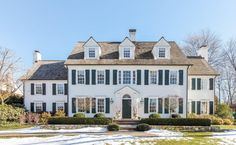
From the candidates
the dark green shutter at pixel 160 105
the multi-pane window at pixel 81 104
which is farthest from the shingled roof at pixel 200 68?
the multi-pane window at pixel 81 104

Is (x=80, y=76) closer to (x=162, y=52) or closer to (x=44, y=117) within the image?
(x=44, y=117)

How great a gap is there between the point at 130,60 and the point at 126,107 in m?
4.77

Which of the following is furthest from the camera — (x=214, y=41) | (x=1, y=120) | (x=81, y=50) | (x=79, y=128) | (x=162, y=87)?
(x=214, y=41)

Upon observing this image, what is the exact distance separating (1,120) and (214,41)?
3493cm

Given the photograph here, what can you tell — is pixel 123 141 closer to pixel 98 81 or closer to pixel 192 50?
pixel 98 81

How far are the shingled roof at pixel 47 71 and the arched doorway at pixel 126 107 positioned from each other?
7432mm

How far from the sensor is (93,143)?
14.8 m

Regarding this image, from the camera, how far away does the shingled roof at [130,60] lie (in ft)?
87.7

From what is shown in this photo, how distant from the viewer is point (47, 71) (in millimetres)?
30875

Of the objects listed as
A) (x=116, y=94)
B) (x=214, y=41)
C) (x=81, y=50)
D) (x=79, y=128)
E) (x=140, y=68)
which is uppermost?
(x=214, y=41)

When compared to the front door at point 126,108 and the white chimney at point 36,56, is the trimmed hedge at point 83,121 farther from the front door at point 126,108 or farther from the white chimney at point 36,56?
the white chimney at point 36,56

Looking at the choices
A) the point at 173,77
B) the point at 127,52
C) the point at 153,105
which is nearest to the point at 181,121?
the point at 153,105

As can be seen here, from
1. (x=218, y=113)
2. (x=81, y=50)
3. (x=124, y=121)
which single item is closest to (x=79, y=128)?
(x=124, y=121)

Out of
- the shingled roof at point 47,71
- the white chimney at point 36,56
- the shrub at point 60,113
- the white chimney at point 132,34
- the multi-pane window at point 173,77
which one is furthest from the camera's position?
the white chimney at point 36,56
